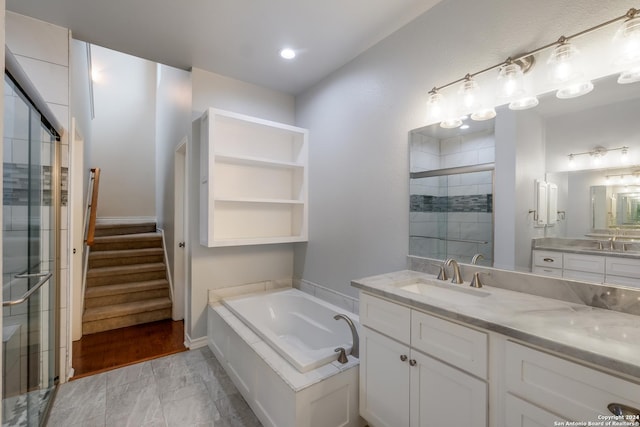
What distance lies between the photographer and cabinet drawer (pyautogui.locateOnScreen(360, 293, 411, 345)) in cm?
134

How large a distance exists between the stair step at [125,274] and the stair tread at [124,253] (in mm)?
144

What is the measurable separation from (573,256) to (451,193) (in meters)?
0.68

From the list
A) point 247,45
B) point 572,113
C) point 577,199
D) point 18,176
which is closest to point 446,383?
point 577,199

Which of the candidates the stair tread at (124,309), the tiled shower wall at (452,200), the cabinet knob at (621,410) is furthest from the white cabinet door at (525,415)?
the stair tread at (124,309)

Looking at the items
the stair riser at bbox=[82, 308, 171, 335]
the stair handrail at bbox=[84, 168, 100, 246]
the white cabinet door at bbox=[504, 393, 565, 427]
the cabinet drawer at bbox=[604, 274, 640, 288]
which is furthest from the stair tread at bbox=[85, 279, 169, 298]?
the cabinet drawer at bbox=[604, 274, 640, 288]

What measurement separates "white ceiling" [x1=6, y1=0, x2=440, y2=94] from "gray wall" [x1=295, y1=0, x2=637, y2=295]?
195mm

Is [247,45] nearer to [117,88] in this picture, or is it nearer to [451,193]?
[451,193]

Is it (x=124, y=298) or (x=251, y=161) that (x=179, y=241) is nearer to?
(x=124, y=298)

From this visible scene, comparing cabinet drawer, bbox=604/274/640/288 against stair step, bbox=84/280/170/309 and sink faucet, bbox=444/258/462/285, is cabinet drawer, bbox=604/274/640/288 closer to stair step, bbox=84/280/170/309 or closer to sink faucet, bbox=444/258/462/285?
sink faucet, bbox=444/258/462/285

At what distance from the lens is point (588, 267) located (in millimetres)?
1263

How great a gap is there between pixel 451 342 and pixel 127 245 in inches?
163

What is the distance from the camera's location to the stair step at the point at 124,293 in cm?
314

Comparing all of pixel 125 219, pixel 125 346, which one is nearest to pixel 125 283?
pixel 125 346

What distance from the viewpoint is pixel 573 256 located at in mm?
1311
